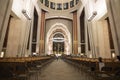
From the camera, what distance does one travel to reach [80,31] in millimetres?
23609

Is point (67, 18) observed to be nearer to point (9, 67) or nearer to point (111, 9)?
point (111, 9)

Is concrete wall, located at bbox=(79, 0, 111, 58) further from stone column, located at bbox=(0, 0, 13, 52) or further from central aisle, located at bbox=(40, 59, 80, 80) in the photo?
stone column, located at bbox=(0, 0, 13, 52)

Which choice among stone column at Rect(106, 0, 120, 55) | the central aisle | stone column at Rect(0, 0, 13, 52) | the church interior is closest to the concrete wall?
the church interior

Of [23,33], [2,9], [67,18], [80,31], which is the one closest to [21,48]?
[23,33]

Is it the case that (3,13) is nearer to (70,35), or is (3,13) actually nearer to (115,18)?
(115,18)

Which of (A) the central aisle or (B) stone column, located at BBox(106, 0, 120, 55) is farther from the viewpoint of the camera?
(B) stone column, located at BBox(106, 0, 120, 55)

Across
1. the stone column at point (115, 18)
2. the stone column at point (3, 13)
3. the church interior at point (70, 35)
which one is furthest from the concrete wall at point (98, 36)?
the stone column at point (3, 13)

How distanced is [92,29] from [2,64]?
38.7ft

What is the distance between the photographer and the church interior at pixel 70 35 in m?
3.92

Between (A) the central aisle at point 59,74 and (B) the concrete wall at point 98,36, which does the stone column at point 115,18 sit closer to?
(A) the central aisle at point 59,74

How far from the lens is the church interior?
392 centimetres

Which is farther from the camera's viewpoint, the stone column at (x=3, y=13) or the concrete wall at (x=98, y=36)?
the concrete wall at (x=98, y=36)

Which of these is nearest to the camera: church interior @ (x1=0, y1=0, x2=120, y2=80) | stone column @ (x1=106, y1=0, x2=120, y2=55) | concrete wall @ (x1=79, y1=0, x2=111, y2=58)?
church interior @ (x1=0, y1=0, x2=120, y2=80)

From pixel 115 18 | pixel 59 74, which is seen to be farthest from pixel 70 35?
pixel 59 74
